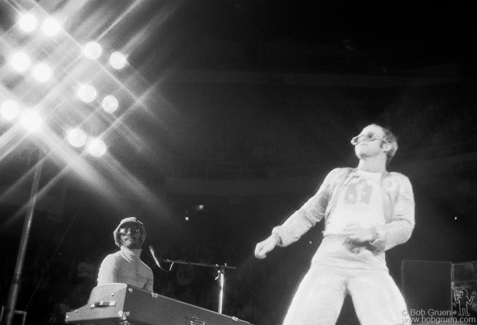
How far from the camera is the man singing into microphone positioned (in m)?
3.87

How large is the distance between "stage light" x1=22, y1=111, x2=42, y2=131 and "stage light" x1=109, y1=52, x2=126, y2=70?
0.94m

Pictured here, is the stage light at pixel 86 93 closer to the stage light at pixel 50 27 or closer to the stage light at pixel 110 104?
the stage light at pixel 110 104

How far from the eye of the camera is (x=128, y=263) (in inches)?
159

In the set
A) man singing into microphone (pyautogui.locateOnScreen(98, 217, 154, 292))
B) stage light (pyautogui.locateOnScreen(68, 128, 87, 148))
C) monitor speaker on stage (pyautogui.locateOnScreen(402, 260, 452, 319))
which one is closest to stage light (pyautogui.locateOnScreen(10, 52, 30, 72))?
stage light (pyautogui.locateOnScreen(68, 128, 87, 148))

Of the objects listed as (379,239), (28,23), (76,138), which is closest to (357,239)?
(379,239)

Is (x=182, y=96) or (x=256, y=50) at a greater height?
(x=256, y=50)

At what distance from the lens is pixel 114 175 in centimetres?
1208

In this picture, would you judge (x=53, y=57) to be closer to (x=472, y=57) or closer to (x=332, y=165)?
(x=332, y=165)

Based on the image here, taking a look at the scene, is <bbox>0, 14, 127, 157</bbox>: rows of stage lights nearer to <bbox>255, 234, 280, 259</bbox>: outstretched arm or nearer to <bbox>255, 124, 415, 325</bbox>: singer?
<bbox>255, 234, 280, 259</bbox>: outstretched arm

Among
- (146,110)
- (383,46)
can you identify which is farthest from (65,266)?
(383,46)

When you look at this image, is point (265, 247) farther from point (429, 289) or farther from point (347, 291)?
point (429, 289)

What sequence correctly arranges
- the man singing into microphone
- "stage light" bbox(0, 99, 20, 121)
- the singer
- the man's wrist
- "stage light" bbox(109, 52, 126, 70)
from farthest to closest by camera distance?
1. "stage light" bbox(109, 52, 126, 70)
2. "stage light" bbox(0, 99, 20, 121)
3. the man's wrist
4. the singer
5. the man singing into microphone

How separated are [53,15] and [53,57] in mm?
531

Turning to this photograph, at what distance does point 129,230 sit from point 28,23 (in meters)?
2.14
